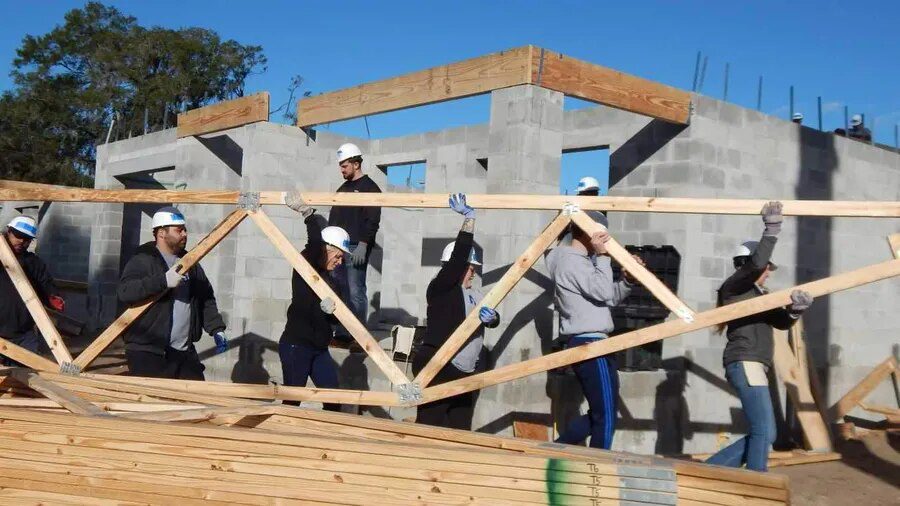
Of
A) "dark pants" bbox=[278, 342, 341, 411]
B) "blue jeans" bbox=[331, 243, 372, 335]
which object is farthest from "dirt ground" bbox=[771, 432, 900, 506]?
"blue jeans" bbox=[331, 243, 372, 335]

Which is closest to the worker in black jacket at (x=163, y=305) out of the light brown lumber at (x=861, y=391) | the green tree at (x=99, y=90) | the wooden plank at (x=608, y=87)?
the wooden plank at (x=608, y=87)

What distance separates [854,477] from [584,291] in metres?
2.85

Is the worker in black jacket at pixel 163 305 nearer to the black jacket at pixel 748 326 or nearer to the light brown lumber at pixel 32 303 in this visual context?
the light brown lumber at pixel 32 303

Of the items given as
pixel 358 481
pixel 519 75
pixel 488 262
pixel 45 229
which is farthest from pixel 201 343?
pixel 45 229

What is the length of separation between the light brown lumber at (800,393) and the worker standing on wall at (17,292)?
568 centimetres

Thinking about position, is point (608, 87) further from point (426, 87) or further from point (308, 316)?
point (308, 316)

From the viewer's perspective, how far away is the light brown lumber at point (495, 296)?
486 centimetres

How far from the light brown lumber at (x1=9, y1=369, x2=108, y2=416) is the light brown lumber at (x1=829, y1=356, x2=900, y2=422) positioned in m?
6.12

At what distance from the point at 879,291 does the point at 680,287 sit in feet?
9.78

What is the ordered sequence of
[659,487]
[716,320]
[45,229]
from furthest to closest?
[45,229] → [716,320] → [659,487]

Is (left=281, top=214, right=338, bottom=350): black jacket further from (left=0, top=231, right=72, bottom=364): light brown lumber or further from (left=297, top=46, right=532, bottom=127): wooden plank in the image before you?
(left=297, top=46, right=532, bottom=127): wooden plank

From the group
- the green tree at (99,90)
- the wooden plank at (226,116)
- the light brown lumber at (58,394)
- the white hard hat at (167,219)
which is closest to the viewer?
the light brown lumber at (58,394)

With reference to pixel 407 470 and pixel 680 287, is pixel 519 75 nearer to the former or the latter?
pixel 680 287

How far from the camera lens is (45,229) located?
17.3 metres
